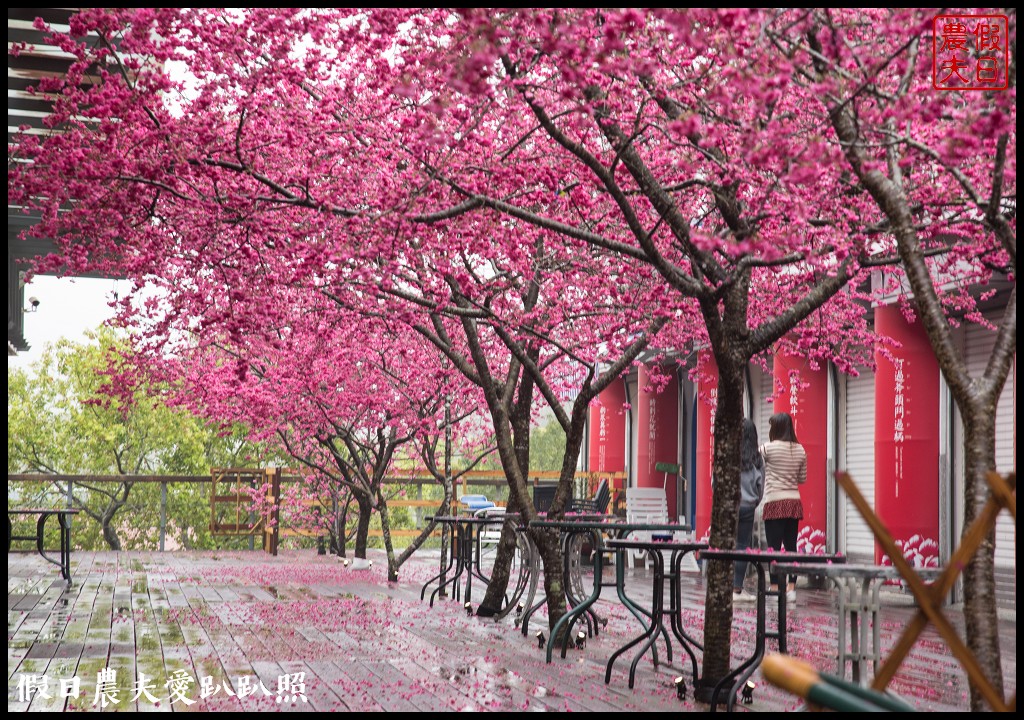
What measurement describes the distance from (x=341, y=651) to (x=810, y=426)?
24.0 feet

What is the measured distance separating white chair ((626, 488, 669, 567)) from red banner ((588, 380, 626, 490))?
345 cm

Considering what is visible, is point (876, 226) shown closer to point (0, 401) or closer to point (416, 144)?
point (416, 144)

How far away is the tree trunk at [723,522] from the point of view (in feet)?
17.9

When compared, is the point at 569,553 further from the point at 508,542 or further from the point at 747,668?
the point at 747,668

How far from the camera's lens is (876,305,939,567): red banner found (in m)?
10.1

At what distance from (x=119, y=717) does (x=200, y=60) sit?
3936 millimetres

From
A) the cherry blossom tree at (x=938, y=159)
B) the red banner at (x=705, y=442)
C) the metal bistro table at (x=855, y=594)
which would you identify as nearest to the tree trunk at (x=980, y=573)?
the cherry blossom tree at (x=938, y=159)

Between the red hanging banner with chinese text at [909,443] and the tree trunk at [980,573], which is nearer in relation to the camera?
the tree trunk at [980,573]

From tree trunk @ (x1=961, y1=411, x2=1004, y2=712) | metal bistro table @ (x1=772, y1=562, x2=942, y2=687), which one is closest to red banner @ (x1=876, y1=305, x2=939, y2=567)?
metal bistro table @ (x1=772, y1=562, x2=942, y2=687)

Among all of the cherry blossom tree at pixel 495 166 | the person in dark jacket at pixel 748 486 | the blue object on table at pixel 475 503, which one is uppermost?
the cherry blossom tree at pixel 495 166

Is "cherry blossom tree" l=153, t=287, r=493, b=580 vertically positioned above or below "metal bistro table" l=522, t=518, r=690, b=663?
above

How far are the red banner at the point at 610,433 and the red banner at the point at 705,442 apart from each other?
4131mm

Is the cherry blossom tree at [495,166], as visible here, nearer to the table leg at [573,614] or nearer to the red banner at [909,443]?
the table leg at [573,614]

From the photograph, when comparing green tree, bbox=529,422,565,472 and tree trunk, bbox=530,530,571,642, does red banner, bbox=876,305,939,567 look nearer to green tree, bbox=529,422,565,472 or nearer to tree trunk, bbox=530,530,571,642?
tree trunk, bbox=530,530,571,642
